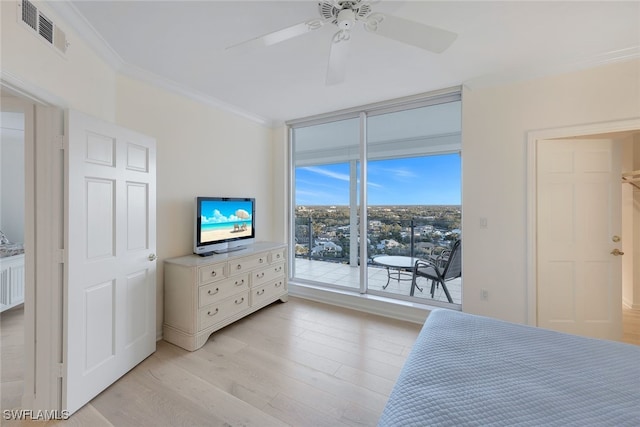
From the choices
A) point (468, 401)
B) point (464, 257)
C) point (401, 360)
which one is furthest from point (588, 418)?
point (464, 257)

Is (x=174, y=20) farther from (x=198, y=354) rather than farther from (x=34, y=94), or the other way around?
(x=198, y=354)

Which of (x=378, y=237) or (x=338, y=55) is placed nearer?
(x=338, y=55)

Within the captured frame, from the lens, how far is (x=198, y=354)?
229 cm

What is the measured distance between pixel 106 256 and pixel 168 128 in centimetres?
145

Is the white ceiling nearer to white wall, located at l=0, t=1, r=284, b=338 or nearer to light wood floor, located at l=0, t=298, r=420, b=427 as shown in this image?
white wall, located at l=0, t=1, r=284, b=338

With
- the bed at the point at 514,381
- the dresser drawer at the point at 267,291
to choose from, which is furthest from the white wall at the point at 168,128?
the bed at the point at 514,381

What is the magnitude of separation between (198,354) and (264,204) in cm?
219

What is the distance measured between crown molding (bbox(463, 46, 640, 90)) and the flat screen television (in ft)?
9.52

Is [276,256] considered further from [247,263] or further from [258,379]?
[258,379]

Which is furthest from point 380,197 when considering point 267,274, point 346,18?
point 346,18

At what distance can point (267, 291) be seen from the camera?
3.26 metres

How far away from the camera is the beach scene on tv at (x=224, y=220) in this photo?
2.76m

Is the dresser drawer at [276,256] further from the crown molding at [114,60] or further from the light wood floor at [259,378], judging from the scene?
the crown molding at [114,60]

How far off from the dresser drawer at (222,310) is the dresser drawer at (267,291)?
0.38 feet
